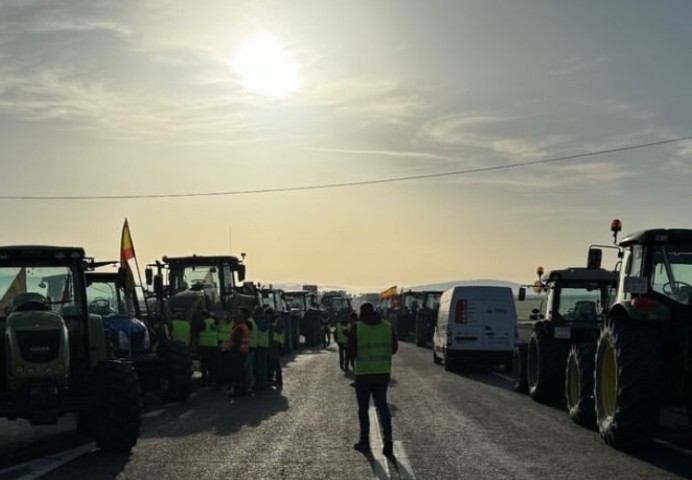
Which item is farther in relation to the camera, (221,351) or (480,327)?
(480,327)

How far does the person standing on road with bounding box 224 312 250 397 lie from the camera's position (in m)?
19.9

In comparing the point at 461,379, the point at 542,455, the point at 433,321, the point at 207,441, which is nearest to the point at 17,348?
the point at 207,441

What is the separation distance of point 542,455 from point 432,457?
1.33 metres

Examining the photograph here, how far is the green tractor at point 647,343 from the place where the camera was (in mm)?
11344

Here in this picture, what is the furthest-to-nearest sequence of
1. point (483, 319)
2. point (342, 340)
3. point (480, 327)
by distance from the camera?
point (342, 340) → point (483, 319) → point (480, 327)

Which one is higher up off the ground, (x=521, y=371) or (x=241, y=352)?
(x=241, y=352)

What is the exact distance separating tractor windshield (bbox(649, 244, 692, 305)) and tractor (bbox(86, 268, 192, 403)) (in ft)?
31.2

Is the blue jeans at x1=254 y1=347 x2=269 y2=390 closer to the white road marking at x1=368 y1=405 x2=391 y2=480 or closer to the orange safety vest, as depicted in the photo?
the orange safety vest

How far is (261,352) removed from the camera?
2158 cm

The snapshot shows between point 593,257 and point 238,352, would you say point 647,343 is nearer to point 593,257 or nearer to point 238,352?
point 593,257

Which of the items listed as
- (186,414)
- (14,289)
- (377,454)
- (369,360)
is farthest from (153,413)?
(377,454)

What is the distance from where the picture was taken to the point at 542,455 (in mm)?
11305

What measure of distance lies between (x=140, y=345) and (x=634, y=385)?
10.2 metres

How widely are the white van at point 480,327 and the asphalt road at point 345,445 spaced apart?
7.47m
